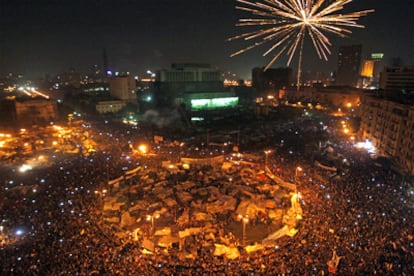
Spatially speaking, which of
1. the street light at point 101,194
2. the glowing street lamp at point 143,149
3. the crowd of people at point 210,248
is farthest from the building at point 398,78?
the street light at point 101,194

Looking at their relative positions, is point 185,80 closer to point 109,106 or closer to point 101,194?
point 109,106

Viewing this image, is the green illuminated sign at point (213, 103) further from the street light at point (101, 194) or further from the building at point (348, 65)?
the building at point (348, 65)

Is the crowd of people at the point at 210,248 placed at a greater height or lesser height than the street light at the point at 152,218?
greater

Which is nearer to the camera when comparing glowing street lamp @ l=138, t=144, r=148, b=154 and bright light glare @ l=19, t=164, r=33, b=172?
bright light glare @ l=19, t=164, r=33, b=172

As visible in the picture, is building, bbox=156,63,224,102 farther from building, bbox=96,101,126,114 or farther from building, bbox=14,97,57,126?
building, bbox=14,97,57,126

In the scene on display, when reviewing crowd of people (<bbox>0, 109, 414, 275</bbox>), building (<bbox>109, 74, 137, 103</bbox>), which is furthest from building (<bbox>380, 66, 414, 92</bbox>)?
building (<bbox>109, 74, 137, 103</bbox>)

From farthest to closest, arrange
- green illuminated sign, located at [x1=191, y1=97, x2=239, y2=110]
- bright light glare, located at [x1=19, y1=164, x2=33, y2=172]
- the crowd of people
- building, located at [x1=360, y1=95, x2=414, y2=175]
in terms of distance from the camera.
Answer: green illuminated sign, located at [x1=191, y1=97, x2=239, y2=110]
building, located at [x1=360, y1=95, x2=414, y2=175]
bright light glare, located at [x1=19, y1=164, x2=33, y2=172]
the crowd of people

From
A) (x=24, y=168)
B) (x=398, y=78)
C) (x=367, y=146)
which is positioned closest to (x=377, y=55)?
(x=398, y=78)
